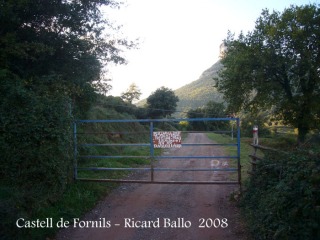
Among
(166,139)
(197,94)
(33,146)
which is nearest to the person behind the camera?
(33,146)

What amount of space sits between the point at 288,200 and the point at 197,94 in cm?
8817

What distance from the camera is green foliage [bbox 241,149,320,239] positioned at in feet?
15.1

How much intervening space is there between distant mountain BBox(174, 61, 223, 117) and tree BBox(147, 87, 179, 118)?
64.9 ft

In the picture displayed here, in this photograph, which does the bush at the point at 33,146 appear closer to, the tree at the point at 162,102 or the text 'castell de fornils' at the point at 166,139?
the text 'castell de fornils' at the point at 166,139

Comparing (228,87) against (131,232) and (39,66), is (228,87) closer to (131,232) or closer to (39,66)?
(39,66)

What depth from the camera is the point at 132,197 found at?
883 cm

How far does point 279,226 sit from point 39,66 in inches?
334

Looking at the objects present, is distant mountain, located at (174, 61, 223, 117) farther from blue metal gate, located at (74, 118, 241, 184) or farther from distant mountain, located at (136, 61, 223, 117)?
blue metal gate, located at (74, 118, 241, 184)

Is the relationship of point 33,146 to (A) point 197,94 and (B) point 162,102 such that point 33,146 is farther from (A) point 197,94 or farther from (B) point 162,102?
(A) point 197,94

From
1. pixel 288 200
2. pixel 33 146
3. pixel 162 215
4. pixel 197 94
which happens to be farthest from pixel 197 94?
pixel 288 200

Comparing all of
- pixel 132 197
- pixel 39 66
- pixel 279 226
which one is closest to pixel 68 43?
pixel 39 66

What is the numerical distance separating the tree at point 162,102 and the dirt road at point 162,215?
129 feet

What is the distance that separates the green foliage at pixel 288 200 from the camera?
4.59 m

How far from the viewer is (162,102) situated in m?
50.4
